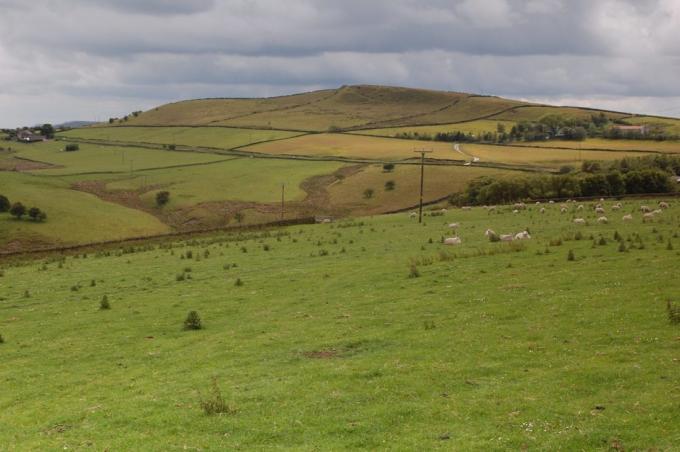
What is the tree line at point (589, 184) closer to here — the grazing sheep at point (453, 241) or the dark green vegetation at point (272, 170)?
the dark green vegetation at point (272, 170)

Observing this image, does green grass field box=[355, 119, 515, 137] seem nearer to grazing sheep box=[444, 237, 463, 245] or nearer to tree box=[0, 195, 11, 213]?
tree box=[0, 195, 11, 213]

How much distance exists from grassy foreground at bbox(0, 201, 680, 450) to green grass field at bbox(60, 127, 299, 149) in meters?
137

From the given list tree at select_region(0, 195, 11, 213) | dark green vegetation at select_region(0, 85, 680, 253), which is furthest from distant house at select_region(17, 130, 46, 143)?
tree at select_region(0, 195, 11, 213)

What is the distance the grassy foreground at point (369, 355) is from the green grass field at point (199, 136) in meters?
137

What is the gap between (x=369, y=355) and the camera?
17922 millimetres

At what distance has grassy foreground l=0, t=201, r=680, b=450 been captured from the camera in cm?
1276

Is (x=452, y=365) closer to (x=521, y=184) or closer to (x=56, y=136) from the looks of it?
(x=521, y=184)

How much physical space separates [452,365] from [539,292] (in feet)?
28.0

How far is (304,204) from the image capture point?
4250 inches

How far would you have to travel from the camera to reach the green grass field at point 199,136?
6772 inches

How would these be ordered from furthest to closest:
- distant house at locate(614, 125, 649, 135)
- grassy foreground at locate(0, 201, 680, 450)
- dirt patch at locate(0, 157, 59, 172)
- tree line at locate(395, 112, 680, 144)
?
1. distant house at locate(614, 125, 649, 135)
2. tree line at locate(395, 112, 680, 144)
3. dirt patch at locate(0, 157, 59, 172)
4. grassy foreground at locate(0, 201, 680, 450)

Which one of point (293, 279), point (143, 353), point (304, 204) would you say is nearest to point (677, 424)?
point (143, 353)

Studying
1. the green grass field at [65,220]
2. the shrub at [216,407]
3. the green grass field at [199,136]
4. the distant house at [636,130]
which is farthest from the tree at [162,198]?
the distant house at [636,130]

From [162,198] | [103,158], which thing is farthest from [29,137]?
[162,198]
